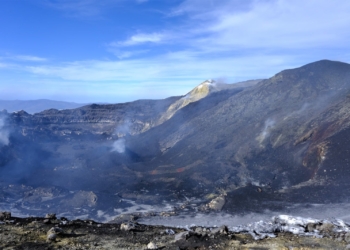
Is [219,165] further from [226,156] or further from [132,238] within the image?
[132,238]

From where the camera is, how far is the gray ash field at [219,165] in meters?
23.5

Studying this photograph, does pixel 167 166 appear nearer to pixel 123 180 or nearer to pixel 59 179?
pixel 123 180

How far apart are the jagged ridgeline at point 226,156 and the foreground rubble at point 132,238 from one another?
9.78 m

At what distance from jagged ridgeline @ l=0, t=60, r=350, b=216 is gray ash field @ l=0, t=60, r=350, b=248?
0.14 metres

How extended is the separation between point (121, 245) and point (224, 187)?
20.0 metres

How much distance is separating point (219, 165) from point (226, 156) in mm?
3108

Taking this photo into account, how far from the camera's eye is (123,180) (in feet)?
119

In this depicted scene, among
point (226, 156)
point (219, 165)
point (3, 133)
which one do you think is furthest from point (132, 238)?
point (3, 133)

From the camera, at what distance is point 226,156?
125 feet

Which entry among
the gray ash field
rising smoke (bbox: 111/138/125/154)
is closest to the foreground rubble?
the gray ash field

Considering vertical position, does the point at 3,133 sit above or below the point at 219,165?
above

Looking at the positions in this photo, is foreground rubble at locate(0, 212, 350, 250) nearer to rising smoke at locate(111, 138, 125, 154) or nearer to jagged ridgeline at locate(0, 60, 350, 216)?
jagged ridgeline at locate(0, 60, 350, 216)

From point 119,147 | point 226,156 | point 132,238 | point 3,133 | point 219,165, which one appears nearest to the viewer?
point 132,238

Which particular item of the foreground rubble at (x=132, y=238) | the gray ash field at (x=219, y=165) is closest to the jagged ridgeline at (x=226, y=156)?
the gray ash field at (x=219, y=165)
